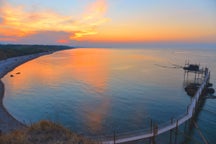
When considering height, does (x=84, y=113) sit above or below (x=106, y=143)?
below

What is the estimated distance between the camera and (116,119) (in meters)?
32.5

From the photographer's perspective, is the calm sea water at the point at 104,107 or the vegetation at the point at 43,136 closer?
the vegetation at the point at 43,136

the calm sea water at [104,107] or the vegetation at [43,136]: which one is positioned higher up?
the vegetation at [43,136]

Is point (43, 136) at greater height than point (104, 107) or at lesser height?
greater

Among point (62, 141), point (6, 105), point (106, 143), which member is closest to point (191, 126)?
point (106, 143)

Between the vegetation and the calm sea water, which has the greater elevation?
the vegetation

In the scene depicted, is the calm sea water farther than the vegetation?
Yes

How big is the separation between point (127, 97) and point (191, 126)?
1726cm

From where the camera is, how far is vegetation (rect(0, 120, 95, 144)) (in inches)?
479

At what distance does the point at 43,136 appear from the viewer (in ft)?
42.7

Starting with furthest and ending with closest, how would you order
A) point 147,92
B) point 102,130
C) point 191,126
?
1. point 147,92
2. point 191,126
3. point 102,130

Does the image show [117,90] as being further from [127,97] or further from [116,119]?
[116,119]

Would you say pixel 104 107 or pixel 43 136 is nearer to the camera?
pixel 43 136

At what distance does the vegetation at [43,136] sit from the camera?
12.2m
